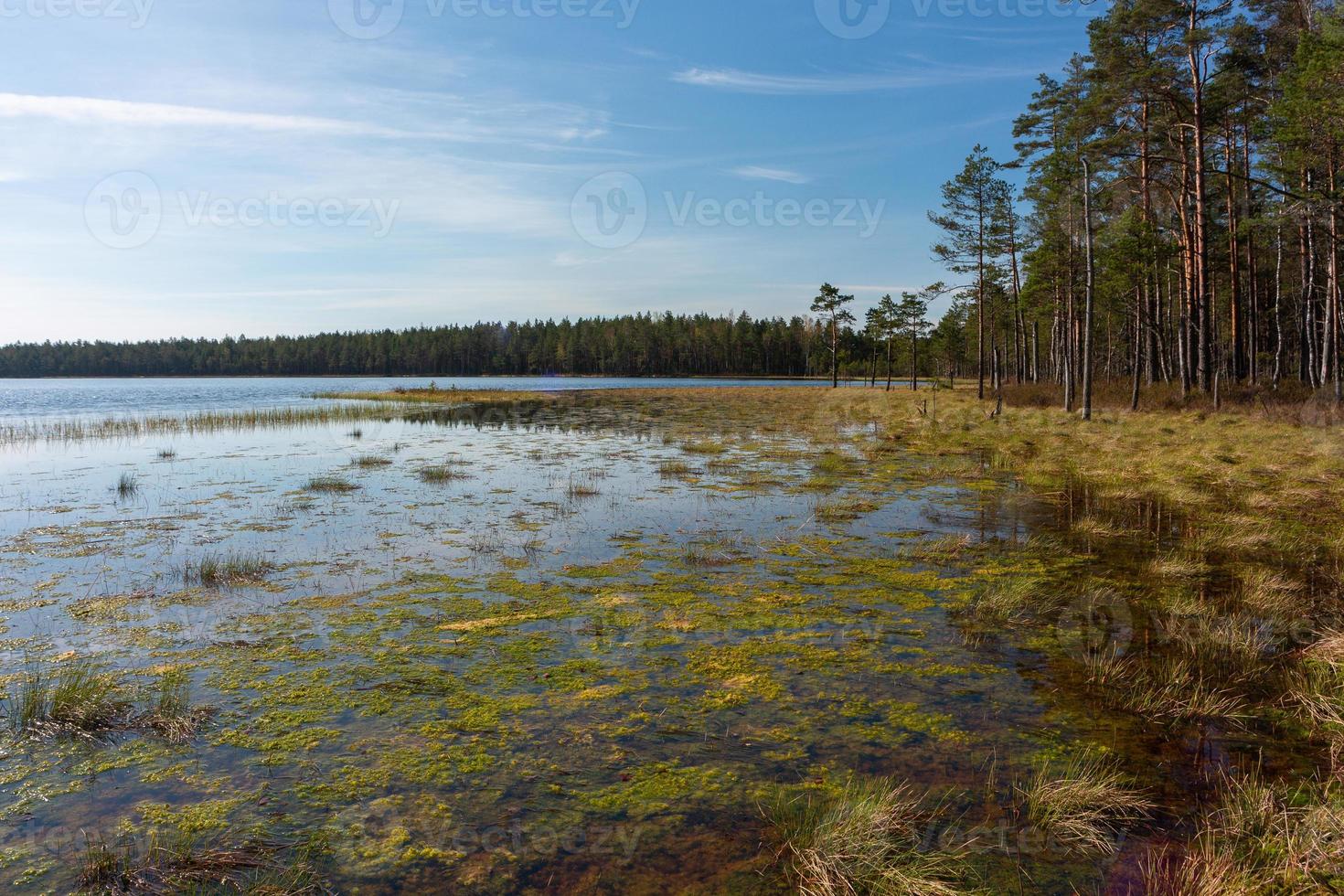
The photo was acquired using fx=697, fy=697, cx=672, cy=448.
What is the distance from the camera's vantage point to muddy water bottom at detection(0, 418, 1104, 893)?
4.06 meters

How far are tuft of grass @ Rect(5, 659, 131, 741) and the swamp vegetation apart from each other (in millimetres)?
29

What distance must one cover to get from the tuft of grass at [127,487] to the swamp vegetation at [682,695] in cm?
117

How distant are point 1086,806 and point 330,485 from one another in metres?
16.0

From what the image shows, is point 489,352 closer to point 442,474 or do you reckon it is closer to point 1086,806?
point 442,474

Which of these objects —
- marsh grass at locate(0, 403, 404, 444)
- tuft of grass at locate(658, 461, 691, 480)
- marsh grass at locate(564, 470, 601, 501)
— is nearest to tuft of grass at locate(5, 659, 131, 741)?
marsh grass at locate(564, 470, 601, 501)

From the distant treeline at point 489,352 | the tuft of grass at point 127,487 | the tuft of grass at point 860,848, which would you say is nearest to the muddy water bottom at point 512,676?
the tuft of grass at point 860,848

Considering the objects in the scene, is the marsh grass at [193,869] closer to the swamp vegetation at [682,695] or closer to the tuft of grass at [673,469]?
the swamp vegetation at [682,695]

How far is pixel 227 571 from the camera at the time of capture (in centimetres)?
945

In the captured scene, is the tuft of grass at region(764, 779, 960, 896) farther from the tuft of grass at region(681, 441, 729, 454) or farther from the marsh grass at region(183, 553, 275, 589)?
the tuft of grass at region(681, 441, 729, 454)

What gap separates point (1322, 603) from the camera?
7.50m

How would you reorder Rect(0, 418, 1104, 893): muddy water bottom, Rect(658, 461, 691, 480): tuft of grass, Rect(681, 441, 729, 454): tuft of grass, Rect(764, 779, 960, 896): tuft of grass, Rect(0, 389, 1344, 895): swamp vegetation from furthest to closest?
Rect(681, 441, 729, 454): tuft of grass
Rect(658, 461, 691, 480): tuft of grass
Rect(0, 418, 1104, 893): muddy water bottom
Rect(0, 389, 1344, 895): swamp vegetation
Rect(764, 779, 960, 896): tuft of grass

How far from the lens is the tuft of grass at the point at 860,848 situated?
3.52 metres

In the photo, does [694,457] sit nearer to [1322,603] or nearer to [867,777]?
[1322,603]

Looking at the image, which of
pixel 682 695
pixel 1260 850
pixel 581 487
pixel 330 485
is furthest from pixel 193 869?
pixel 330 485
